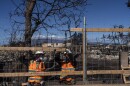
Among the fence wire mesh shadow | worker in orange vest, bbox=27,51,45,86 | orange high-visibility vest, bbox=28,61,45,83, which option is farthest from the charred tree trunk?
orange high-visibility vest, bbox=28,61,45,83

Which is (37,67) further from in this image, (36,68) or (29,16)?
(29,16)

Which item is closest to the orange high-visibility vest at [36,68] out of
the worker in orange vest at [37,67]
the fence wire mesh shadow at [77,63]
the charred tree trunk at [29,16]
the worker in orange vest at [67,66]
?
the worker in orange vest at [37,67]

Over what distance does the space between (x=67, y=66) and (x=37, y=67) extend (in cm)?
184

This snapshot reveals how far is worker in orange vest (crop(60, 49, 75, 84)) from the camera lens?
11734mm

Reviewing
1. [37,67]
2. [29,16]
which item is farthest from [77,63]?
[29,16]

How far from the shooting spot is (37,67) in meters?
10.9

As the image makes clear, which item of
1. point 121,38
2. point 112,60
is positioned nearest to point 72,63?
point 112,60

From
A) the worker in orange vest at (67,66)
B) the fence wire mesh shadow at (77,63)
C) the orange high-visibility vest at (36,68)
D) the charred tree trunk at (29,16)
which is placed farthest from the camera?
the charred tree trunk at (29,16)

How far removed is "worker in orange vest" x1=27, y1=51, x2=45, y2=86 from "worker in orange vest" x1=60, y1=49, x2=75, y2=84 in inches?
36.9

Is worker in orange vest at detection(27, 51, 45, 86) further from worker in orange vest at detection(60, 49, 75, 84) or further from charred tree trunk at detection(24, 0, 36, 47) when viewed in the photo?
charred tree trunk at detection(24, 0, 36, 47)

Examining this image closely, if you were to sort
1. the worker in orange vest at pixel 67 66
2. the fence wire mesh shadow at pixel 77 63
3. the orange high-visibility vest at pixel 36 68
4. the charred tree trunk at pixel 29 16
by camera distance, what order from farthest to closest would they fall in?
the charred tree trunk at pixel 29 16 < the worker in orange vest at pixel 67 66 < the fence wire mesh shadow at pixel 77 63 < the orange high-visibility vest at pixel 36 68

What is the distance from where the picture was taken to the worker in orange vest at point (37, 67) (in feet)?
35.1

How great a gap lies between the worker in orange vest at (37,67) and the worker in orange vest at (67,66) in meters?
0.94

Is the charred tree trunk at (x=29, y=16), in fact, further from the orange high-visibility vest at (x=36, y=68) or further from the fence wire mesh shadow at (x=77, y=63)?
the orange high-visibility vest at (x=36, y=68)
